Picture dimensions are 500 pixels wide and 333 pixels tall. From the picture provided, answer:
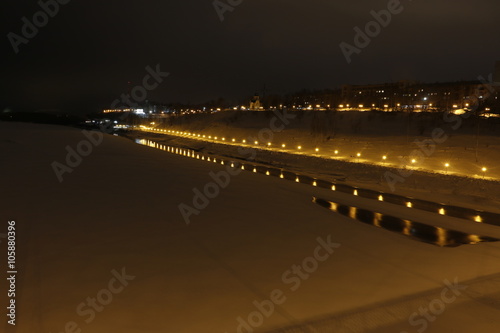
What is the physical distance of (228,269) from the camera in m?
7.30

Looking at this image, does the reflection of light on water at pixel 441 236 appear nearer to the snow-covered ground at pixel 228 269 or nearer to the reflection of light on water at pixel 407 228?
the snow-covered ground at pixel 228 269

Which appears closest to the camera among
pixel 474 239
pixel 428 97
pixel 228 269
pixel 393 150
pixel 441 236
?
pixel 228 269

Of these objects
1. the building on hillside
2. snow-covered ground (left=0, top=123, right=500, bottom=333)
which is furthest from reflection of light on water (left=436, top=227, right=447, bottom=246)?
the building on hillside

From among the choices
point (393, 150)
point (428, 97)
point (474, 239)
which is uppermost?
point (428, 97)

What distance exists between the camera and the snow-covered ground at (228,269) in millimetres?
5469

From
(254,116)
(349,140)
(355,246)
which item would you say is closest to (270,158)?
(349,140)

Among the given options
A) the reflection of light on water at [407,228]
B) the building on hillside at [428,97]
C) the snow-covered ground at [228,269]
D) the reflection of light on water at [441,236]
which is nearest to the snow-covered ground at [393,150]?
the reflection of light on water at [407,228]

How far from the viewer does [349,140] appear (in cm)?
3712

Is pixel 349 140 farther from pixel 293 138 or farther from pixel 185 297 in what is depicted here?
pixel 185 297

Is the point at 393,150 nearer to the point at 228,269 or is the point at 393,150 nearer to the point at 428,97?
the point at 228,269

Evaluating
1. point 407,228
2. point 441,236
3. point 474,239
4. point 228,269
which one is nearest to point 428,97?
point 407,228

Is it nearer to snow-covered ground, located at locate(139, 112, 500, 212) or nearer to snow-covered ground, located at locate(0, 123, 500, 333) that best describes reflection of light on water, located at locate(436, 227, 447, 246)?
snow-covered ground, located at locate(0, 123, 500, 333)

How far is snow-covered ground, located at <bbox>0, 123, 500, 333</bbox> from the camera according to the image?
5469 millimetres

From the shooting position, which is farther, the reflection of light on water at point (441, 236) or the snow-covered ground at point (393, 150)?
the snow-covered ground at point (393, 150)
